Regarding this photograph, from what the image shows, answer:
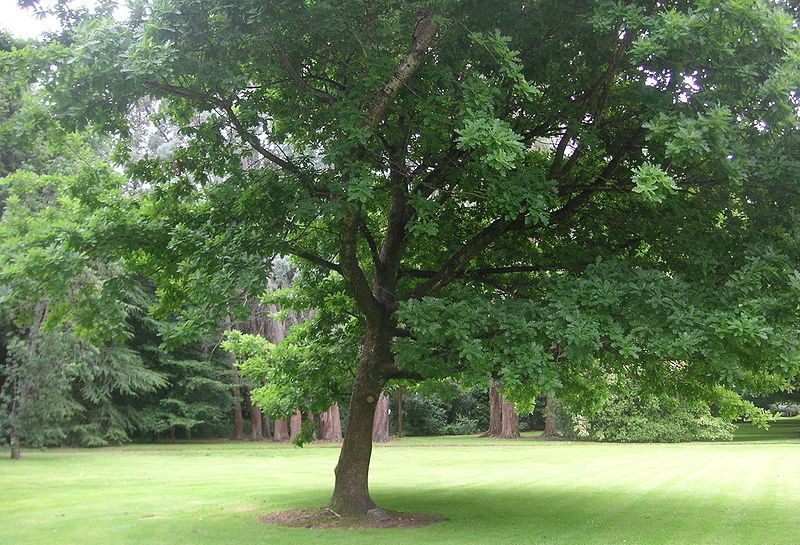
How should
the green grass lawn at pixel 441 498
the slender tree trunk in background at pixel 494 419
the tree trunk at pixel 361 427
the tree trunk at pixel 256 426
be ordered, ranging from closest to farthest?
the green grass lawn at pixel 441 498 < the tree trunk at pixel 361 427 < the tree trunk at pixel 256 426 < the slender tree trunk in background at pixel 494 419

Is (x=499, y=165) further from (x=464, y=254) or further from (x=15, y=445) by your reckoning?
(x=15, y=445)

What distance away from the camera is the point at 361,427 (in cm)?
1224

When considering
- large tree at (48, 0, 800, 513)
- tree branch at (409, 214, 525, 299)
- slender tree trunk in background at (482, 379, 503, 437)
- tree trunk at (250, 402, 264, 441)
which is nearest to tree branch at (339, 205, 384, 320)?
large tree at (48, 0, 800, 513)

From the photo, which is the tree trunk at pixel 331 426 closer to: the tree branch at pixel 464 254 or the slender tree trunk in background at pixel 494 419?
the slender tree trunk in background at pixel 494 419

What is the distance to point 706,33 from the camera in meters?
8.30

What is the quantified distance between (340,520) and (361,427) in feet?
4.89

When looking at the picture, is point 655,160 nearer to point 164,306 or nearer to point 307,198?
point 307,198

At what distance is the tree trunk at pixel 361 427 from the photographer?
11922 millimetres

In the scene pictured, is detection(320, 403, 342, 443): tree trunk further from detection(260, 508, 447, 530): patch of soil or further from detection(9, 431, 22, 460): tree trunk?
detection(260, 508, 447, 530): patch of soil

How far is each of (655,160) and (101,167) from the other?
832 centimetres

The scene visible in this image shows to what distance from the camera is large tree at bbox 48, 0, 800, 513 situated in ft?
27.8

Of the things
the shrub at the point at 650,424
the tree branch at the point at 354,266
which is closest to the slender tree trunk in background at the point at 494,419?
the shrub at the point at 650,424

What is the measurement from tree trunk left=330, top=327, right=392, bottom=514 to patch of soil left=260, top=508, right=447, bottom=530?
0.25 metres

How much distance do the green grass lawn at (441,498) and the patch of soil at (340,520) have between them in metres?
0.34
